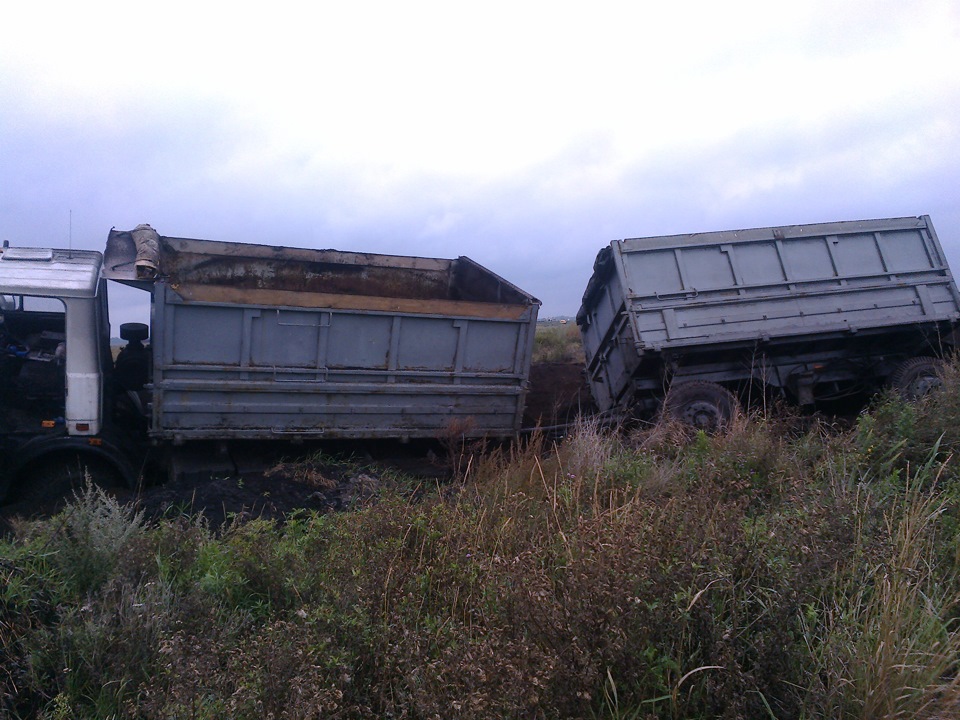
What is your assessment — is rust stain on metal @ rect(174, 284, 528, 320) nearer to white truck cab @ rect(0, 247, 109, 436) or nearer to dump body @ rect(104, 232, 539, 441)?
dump body @ rect(104, 232, 539, 441)

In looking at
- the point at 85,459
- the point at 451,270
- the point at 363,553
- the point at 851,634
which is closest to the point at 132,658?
the point at 363,553

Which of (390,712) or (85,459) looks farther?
(85,459)

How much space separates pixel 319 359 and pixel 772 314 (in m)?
5.80

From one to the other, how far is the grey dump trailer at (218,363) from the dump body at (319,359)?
1 cm

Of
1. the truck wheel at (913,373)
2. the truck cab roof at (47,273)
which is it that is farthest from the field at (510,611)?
the truck wheel at (913,373)

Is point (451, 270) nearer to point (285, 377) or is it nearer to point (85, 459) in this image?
point (285, 377)

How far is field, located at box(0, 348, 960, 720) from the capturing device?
2.70 m

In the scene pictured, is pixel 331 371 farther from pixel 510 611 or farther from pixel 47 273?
pixel 510 611

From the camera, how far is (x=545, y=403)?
12.2 metres

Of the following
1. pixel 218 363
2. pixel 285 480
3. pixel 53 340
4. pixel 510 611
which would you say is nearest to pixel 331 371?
pixel 218 363

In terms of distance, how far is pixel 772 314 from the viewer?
9.53 m

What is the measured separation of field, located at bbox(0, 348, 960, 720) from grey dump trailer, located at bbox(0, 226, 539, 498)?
2219 mm

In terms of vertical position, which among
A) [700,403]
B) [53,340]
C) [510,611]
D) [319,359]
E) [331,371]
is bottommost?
[510,611]

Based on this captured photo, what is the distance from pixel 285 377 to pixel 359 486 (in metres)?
1.65
